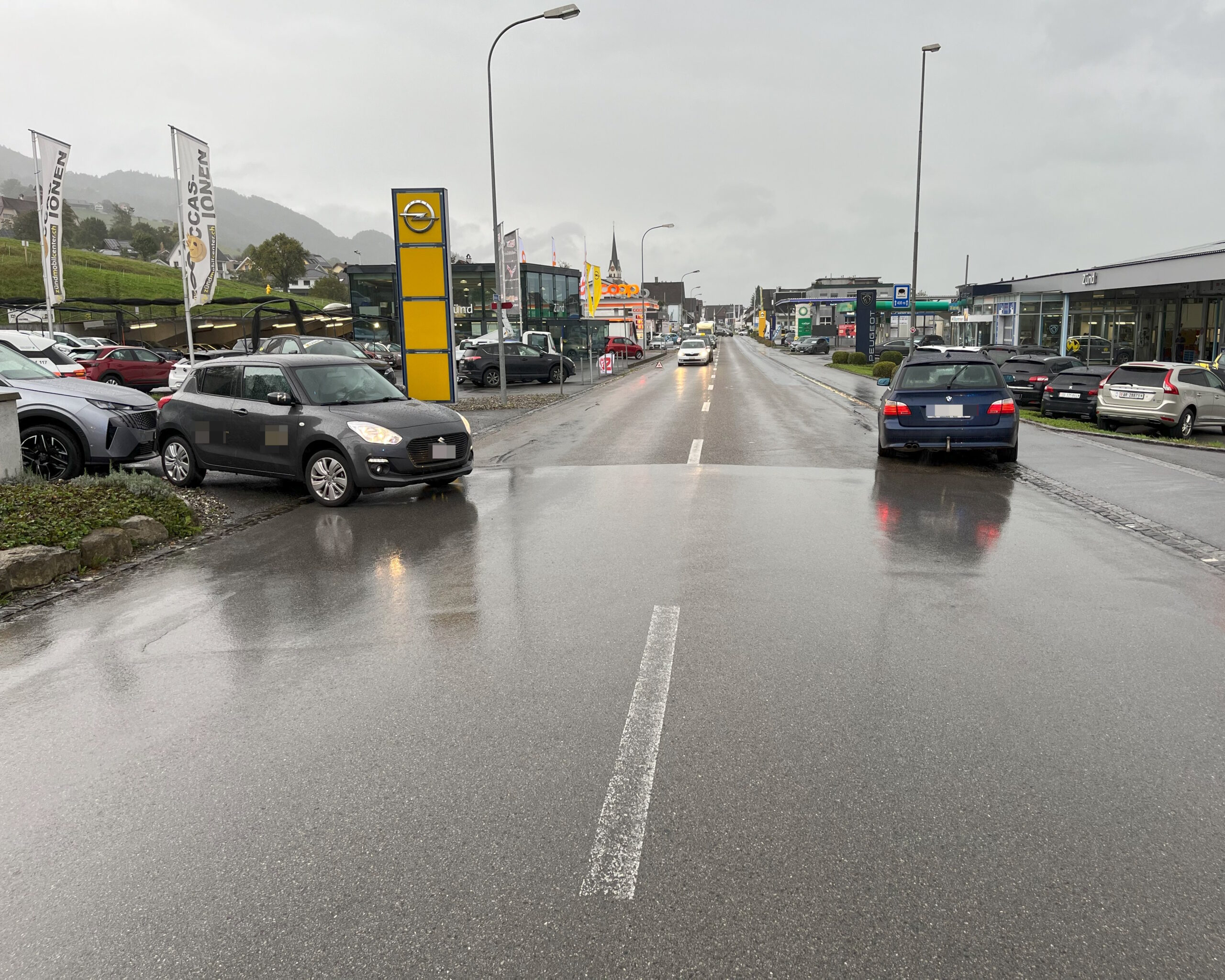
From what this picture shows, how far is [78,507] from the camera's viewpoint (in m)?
8.27

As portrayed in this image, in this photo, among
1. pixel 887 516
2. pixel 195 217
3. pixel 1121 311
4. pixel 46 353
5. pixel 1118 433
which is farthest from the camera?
pixel 1121 311

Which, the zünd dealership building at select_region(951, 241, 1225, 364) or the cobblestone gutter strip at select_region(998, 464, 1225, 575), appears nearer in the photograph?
the cobblestone gutter strip at select_region(998, 464, 1225, 575)

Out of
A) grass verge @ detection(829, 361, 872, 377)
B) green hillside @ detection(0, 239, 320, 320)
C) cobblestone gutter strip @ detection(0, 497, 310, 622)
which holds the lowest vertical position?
cobblestone gutter strip @ detection(0, 497, 310, 622)

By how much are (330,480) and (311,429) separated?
613mm

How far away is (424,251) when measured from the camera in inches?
912

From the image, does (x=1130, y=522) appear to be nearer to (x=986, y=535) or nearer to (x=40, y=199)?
(x=986, y=535)

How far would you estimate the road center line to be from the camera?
307 cm

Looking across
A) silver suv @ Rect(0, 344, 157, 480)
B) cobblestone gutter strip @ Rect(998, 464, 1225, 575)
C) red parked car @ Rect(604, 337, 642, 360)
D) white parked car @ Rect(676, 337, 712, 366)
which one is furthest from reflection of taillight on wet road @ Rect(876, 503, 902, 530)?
red parked car @ Rect(604, 337, 642, 360)

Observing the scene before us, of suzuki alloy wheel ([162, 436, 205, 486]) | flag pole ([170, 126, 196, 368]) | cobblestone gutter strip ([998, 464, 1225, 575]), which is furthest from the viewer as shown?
flag pole ([170, 126, 196, 368])

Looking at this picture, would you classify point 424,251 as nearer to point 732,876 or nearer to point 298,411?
point 298,411

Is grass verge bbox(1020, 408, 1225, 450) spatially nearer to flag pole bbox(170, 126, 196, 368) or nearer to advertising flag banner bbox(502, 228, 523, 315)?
advertising flag banner bbox(502, 228, 523, 315)

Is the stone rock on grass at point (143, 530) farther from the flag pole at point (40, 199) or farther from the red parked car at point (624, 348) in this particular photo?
the red parked car at point (624, 348)

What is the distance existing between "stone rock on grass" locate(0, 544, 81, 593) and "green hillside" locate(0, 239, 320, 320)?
78.6 meters

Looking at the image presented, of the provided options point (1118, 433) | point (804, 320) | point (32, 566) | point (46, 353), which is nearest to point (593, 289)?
point (46, 353)
